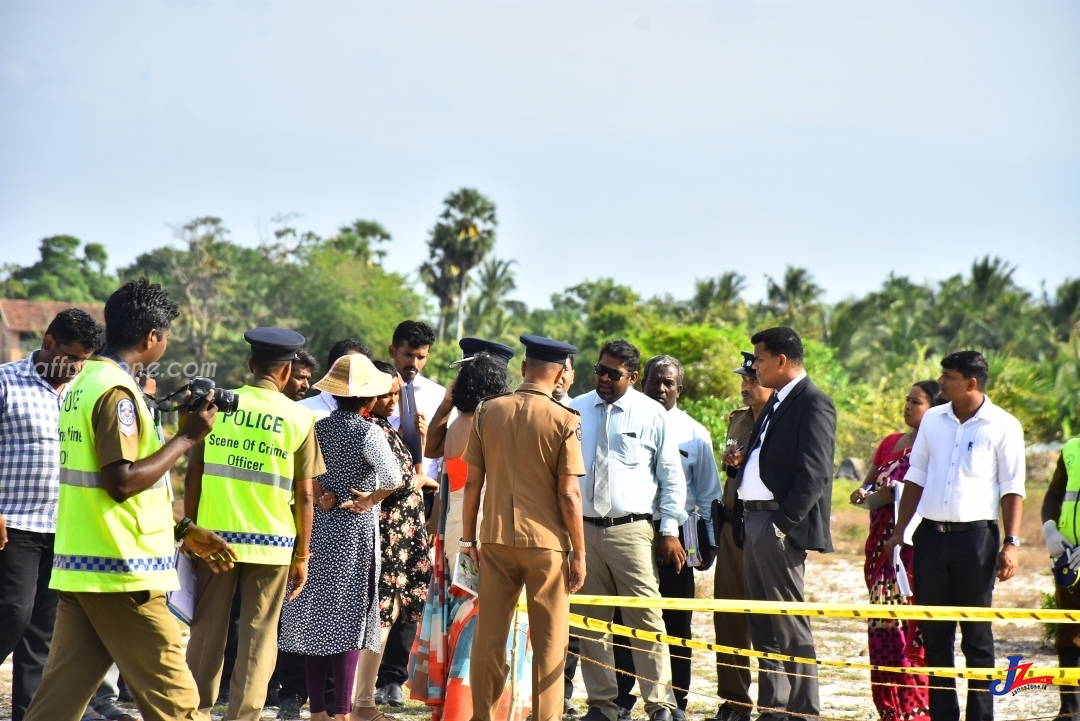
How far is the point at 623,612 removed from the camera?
21.7 ft

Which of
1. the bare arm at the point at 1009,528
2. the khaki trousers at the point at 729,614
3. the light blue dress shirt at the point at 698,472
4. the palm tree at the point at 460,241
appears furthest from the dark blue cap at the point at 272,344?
Answer: the palm tree at the point at 460,241

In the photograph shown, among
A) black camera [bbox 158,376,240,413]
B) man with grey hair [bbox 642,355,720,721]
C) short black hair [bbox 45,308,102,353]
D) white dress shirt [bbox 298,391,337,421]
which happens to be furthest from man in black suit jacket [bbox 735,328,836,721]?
short black hair [bbox 45,308,102,353]

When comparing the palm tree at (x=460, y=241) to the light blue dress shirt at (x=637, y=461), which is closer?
the light blue dress shirt at (x=637, y=461)

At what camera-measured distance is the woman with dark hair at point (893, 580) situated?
6359 mm

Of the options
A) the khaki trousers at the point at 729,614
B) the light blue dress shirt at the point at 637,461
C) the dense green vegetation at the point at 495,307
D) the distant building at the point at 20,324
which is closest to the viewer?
the light blue dress shirt at the point at 637,461

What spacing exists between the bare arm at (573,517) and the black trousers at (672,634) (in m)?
1.74

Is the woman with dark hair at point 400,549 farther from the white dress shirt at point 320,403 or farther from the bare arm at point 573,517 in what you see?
the bare arm at point 573,517

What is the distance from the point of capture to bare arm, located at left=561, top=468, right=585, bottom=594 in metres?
5.20

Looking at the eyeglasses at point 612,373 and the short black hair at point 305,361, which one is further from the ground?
the short black hair at point 305,361

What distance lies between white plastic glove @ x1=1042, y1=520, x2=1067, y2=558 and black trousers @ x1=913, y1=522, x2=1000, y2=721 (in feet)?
1.77

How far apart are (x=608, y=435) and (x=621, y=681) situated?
1.60m

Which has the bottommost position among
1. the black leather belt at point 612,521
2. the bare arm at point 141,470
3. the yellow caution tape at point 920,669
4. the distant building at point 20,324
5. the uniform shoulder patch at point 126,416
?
the yellow caution tape at point 920,669

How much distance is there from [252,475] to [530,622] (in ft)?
4.79

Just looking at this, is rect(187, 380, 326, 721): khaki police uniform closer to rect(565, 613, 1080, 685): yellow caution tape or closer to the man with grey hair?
rect(565, 613, 1080, 685): yellow caution tape
